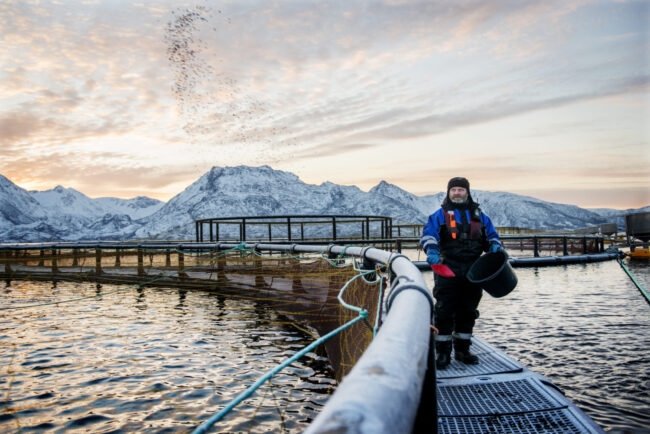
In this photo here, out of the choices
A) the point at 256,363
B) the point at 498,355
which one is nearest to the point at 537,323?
the point at 498,355

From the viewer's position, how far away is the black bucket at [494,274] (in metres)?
3.89

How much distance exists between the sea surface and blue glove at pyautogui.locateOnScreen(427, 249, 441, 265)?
1638mm

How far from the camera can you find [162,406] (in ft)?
13.1

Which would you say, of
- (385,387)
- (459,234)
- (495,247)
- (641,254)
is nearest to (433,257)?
(459,234)

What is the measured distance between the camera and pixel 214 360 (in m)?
5.23

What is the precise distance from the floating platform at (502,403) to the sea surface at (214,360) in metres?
0.79

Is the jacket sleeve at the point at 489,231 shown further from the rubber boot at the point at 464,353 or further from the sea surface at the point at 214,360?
the sea surface at the point at 214,360

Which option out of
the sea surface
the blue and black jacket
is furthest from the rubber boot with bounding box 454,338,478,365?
the sea surface

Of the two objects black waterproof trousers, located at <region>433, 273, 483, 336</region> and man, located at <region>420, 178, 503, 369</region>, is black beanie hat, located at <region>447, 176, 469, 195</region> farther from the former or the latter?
black waterproof trousers, located at <region>433, 273, 483, 336</region>

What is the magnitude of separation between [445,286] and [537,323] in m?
4.04

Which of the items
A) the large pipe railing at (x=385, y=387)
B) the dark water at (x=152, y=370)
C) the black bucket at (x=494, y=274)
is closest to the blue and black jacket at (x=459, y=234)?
the black bucket at (x=494, y=274)

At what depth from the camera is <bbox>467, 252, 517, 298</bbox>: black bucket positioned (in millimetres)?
3887

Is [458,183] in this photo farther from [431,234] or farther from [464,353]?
[464,353]

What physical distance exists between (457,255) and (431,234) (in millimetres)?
320
